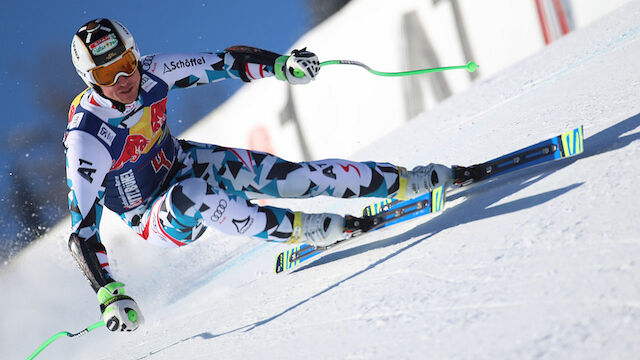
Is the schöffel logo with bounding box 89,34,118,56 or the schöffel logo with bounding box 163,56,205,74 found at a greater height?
the schöffel logo with bounding box 89,34,118,56

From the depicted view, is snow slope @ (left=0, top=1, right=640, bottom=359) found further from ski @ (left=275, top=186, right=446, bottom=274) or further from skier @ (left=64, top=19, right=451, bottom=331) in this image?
skier @ (left=64, top=19, right=451, bottom=331)

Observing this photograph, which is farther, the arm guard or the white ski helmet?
the arm guard

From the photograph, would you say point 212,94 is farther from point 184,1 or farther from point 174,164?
point 174,164

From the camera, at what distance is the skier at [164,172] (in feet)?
7.29

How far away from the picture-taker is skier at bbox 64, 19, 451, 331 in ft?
7.29

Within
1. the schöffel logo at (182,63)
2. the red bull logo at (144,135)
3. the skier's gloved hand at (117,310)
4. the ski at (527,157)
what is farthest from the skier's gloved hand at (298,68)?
the skier's gloved hand at (117,310)

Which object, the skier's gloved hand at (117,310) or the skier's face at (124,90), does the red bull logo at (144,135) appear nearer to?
the skier's face at (124,90)

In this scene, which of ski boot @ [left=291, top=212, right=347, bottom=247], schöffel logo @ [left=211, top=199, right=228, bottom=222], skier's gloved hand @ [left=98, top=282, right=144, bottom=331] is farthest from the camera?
ski boot @ [left=291, top=212, right=347, bottom=247]

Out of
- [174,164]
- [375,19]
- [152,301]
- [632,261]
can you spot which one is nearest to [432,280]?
[632,261]

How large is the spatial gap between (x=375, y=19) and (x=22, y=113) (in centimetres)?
370

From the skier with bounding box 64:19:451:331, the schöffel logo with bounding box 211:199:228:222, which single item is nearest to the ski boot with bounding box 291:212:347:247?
the skier with bounding box 64:19:451:331

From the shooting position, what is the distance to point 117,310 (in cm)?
201

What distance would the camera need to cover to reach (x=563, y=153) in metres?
2.38

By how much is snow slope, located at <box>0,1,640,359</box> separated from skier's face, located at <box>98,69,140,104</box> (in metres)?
0.96
